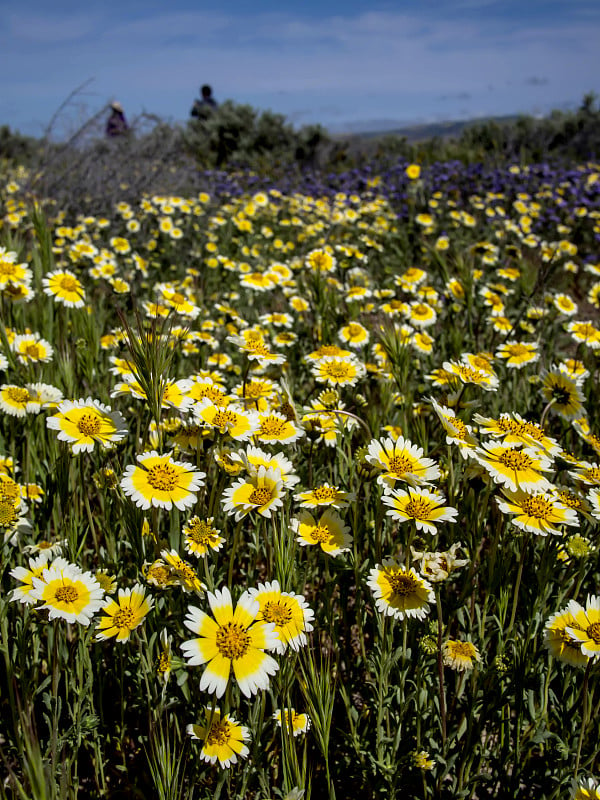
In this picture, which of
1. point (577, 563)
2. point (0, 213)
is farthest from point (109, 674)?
point (0, 213)

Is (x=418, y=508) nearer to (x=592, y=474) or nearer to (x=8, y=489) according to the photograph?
(x=592, y=474)

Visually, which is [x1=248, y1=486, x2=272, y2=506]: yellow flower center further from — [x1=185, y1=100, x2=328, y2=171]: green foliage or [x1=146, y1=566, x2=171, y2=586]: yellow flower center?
[x1=185, y1=100, x2=328, y2=171]: green foliage

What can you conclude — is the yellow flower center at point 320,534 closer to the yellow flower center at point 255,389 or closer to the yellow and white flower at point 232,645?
the yellow and white flower at point 232,645

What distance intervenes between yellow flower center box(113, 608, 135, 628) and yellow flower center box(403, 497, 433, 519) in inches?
27.4

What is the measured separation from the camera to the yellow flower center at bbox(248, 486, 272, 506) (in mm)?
1464

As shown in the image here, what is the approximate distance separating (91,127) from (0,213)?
1256 mm

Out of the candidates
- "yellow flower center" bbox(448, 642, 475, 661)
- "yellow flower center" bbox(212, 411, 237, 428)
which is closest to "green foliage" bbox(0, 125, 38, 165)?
"yellow flower center" bbox(212, 411, 237, 428)

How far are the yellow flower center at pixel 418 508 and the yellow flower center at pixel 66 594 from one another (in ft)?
2.57

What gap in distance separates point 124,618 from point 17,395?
0.92m

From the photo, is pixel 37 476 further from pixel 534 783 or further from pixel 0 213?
pixel 0 213

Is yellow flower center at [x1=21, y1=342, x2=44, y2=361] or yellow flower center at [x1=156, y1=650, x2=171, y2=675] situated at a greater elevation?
yellow flower center at [x1=21, y1=342, x2=44, y2=361]

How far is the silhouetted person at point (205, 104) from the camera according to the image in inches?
631

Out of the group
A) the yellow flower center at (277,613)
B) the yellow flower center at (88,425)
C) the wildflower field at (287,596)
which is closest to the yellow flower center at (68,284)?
the wildflower field at (287,596)

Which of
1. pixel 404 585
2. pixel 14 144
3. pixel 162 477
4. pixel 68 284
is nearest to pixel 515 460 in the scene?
pixel 404 585
